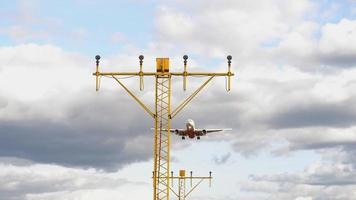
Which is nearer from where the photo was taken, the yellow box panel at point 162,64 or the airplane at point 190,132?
the yellow box panel at point 162,64

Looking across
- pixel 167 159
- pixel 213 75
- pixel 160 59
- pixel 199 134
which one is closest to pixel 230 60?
pixel 213 75

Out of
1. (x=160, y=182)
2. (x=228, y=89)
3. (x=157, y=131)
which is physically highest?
(x=228, y=89)

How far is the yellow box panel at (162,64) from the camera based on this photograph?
48.9m

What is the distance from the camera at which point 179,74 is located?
1954 inches

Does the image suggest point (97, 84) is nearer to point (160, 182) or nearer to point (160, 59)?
point (160, 59)

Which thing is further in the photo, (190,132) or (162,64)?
(190,132)

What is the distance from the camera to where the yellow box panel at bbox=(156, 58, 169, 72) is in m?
48.9

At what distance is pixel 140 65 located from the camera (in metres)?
49.8

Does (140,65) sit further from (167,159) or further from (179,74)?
(167,159)

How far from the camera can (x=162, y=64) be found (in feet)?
160

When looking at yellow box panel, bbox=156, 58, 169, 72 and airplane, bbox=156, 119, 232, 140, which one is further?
airplane, bbox=156, 119, 232, 140

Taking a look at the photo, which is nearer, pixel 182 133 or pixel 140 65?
pixel 140 65

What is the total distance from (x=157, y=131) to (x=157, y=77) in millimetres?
3917

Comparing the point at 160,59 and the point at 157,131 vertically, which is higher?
the point at 160,59
